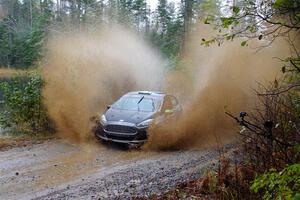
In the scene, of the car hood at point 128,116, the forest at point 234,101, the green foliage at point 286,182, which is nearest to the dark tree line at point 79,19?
the forest at point 234,101

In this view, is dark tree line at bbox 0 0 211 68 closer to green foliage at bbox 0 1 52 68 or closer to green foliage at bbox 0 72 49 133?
green foliage at bbox 0 1 52 68

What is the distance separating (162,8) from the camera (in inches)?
3120

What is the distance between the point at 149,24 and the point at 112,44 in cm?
6680

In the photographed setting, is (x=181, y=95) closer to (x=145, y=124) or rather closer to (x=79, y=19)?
(x=145, y=124)

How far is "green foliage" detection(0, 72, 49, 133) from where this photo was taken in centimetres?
1550

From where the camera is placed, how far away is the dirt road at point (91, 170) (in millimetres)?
8172

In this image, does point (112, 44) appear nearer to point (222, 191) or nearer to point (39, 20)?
point (222, 191)

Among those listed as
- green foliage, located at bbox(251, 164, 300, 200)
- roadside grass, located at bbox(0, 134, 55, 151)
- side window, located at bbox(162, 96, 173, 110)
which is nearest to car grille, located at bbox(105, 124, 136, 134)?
side window, located at bbox(162, 96, 173, 110)

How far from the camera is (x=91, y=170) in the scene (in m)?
10.1

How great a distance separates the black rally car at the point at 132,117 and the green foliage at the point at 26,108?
299cm

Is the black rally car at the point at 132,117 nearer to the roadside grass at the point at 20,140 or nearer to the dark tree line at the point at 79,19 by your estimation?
the roadside grass at the point at 20,140

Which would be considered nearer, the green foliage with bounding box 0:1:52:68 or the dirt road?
the dirt road

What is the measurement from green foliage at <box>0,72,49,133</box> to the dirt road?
230cm

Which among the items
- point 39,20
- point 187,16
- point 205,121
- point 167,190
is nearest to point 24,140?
point 205,121
